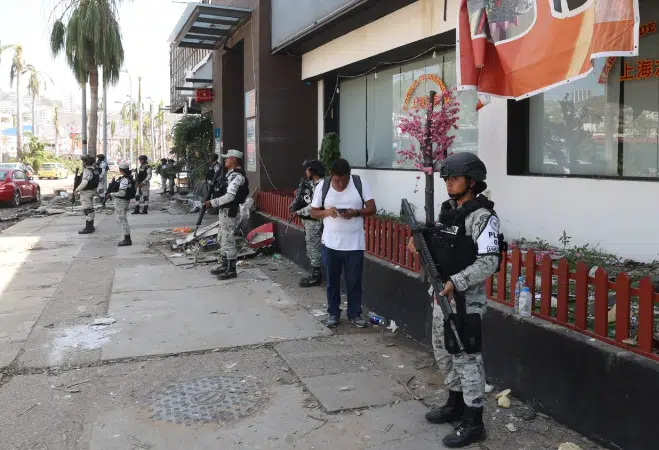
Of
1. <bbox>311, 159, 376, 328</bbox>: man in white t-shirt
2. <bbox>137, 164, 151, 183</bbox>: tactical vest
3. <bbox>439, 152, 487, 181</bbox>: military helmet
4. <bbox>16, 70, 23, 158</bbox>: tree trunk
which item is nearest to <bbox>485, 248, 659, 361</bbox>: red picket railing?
<bbox>439, 152, 487, 181</bbox>: military helmet

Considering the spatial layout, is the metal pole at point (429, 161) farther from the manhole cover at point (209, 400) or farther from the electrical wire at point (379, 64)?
the manhole cover at point (209, 400)

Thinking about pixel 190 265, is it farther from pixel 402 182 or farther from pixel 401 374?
pixel 401 374

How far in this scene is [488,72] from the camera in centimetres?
595

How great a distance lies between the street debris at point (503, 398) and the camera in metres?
3.98

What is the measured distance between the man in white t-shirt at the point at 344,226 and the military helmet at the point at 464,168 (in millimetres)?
2298

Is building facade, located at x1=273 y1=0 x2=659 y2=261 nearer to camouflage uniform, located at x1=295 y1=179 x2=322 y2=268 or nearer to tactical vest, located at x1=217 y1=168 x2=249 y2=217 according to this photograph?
camouflage uniform, located at x1=295 y1=179 x2=322 y2=268

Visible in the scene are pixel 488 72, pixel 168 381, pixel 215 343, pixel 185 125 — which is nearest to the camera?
pixel 168 381

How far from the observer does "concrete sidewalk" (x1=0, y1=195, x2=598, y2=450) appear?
3650 millimetres

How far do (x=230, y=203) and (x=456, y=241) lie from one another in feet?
17.0

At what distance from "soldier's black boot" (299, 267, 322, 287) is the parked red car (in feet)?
55.2

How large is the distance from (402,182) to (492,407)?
6.87 meters

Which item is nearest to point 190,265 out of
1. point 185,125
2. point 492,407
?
point 492,407

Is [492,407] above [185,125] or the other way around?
the other way around

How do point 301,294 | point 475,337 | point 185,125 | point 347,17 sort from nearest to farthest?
1. point 475,337
2. point 301,294
3. point 347,17
4. point 185,125
